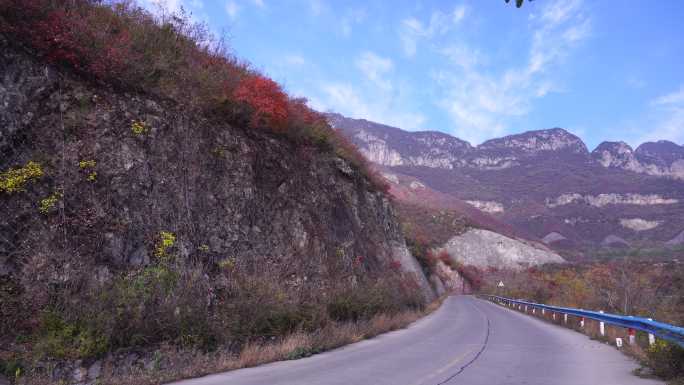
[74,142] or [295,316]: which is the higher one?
[74,142]

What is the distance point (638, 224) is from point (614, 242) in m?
27.3

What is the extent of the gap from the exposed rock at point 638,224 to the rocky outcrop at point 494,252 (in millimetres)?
87149

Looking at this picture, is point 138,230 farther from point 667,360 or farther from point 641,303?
point 641,303

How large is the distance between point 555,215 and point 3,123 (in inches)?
7790

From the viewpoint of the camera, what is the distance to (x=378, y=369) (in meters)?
8.40

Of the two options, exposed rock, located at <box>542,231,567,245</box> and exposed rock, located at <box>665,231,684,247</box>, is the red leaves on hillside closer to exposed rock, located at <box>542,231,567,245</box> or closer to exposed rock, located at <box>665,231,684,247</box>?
exposed rock, located at <box>665,231,684,247</box>

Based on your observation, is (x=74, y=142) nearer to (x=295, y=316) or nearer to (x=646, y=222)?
(x=295, y=316)

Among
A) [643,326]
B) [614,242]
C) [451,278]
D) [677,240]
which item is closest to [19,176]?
[643,326]

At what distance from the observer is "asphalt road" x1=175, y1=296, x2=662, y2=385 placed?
7.41m

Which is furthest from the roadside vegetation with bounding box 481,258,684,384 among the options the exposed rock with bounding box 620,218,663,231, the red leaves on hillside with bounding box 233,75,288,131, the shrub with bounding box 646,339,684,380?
the exposed rock with bounding box 620,218,663,231

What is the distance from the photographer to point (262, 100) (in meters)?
15.2

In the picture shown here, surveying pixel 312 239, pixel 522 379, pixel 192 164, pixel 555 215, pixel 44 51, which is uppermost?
pixel 555 215

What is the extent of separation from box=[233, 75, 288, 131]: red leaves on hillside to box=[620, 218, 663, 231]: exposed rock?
18383cm

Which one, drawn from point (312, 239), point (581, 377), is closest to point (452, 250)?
point (312, 239)
